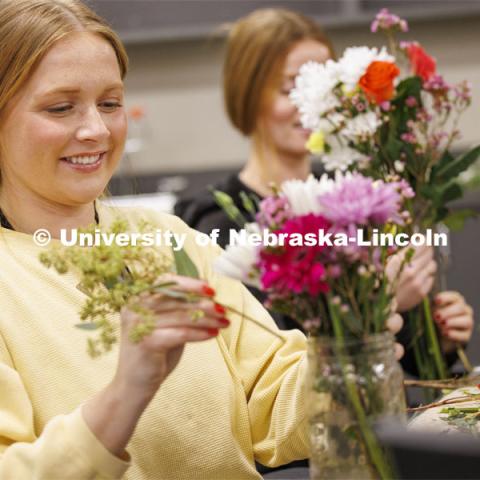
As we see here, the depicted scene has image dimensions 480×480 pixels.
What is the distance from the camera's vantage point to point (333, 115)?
1.76 metres

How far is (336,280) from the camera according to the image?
3.44 ft

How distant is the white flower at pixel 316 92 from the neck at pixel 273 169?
39.8 inches

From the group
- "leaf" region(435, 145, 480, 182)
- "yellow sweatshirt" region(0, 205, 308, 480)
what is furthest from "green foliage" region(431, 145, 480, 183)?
"yellow sweatshirt" region(0, 205, 308, 480)

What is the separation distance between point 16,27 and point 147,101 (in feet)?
10.2

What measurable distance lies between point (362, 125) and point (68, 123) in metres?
0.53

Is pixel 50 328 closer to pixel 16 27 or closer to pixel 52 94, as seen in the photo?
pixel 52 94

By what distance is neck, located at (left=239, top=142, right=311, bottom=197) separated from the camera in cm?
282

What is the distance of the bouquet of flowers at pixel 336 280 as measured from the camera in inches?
39.6

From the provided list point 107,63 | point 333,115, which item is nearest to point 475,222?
point 333,115

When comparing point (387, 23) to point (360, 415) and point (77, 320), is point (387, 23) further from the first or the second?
point (360, 415)

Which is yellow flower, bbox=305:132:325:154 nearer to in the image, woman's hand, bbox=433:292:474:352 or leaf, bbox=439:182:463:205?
leaf, bbox=439:182:463:205

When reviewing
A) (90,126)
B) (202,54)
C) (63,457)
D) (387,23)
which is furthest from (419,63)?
(202,54)

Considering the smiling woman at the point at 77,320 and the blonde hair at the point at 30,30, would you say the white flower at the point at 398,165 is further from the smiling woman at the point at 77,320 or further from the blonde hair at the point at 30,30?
the blonde hair at the point at 30,30

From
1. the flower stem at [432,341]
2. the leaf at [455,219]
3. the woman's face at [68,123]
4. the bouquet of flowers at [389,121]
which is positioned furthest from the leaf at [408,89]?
the woman's face at [68,123]
